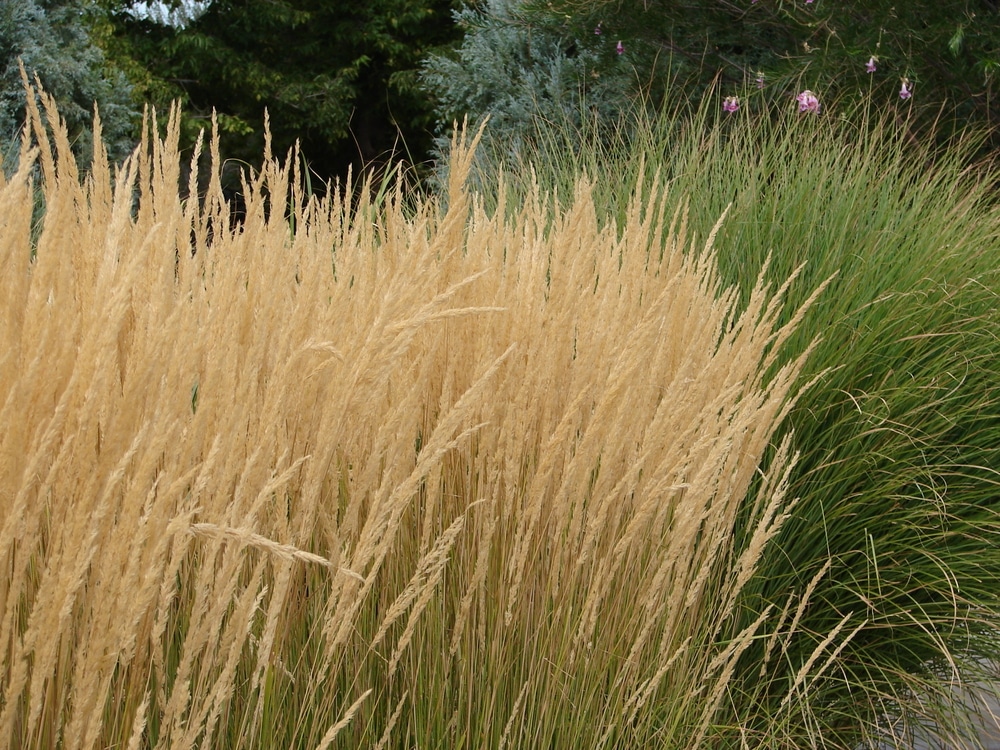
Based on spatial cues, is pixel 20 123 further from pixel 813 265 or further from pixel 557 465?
pixel 557 465

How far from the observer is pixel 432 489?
158cm

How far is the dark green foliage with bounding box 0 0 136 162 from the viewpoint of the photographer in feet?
30.9

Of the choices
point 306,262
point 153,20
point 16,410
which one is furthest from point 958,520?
point 153,20

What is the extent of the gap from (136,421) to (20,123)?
9.13 meters

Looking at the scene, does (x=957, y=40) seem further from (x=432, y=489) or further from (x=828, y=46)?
(x=432, y=489)

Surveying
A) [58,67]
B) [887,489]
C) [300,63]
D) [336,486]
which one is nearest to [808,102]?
[887,489]

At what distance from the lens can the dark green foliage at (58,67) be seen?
941 centimetres

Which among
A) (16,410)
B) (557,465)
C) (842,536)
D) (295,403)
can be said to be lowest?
(842,536)

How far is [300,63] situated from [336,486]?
62.8ft

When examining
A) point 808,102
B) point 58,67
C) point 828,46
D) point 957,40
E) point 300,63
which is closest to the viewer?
point 808,102

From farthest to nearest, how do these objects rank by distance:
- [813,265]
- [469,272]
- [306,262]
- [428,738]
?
[813,265] → [469,272] → [306,262] → [428,738]

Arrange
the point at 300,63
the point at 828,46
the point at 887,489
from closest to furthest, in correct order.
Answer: the point at 887,489 < the point at 828,46 < the point at 300,63

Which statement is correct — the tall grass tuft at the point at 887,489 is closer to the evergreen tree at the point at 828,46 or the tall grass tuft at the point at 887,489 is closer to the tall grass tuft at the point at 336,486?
the tall grass tuft at the point at 336,486

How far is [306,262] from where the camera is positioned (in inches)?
71.5
